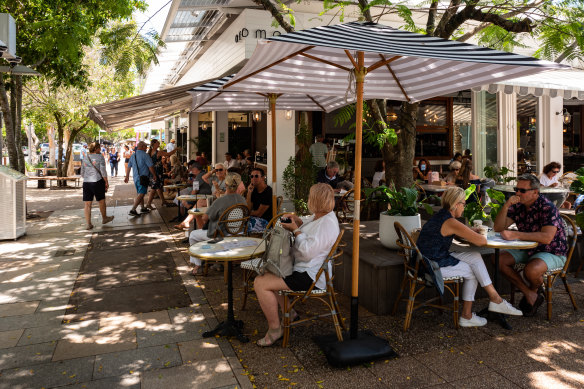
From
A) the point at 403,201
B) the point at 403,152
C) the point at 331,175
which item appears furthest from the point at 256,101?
the point at 403,201

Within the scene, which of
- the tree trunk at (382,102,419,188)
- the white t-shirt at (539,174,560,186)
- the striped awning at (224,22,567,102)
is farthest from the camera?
the white t-shirt at (539,174,560,186)

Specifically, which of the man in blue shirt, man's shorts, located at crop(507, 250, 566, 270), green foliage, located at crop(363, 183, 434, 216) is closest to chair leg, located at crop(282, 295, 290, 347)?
green foliage, located at crop(363, 183, 434, 216)

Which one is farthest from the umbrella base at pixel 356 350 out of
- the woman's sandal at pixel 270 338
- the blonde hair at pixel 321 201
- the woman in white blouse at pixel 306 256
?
the blonde hair at pixel 321 201

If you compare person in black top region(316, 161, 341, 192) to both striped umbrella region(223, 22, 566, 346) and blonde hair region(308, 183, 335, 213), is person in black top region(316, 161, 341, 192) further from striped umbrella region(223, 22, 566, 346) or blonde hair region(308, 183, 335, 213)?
blonde hair region(308, 183, 335, 213)

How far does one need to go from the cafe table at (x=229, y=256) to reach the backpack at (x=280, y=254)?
270 mm

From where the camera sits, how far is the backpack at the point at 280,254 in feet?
11.8

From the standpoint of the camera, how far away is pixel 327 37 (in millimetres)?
3145

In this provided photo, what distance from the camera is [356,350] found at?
345 centimetres

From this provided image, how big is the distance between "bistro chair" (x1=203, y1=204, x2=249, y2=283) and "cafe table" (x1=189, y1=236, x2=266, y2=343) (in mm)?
1065

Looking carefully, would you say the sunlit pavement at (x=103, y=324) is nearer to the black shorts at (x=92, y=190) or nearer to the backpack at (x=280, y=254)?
the backpack at (x=280, y=254)

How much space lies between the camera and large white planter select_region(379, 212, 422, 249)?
4840 mm

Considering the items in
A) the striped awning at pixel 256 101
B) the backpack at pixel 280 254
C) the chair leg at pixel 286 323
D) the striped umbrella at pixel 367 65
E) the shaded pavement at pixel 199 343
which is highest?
the striped awning at pixel 256 101

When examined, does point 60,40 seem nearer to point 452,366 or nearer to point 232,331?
point 232,331

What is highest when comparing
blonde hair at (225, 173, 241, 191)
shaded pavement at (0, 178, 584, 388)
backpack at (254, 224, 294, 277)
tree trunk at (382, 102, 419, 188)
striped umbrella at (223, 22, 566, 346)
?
striped umbrella at (223, 22, 566, 346)
